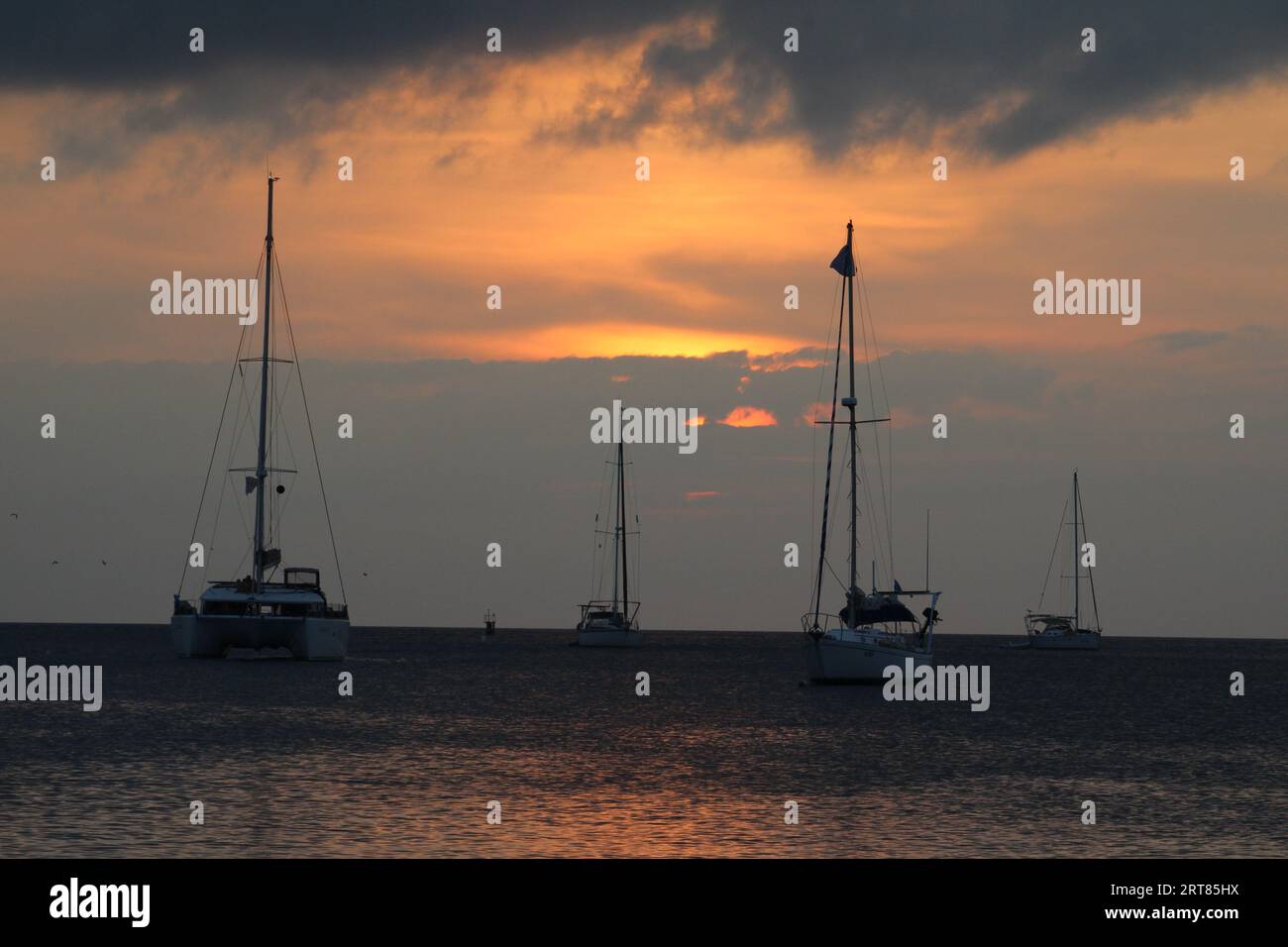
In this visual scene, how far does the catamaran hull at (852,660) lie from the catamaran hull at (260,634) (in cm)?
4606

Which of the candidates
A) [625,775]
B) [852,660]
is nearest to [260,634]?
[852,660]

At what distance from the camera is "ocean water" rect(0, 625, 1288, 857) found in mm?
34688

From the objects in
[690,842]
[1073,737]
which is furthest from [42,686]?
[690,842]

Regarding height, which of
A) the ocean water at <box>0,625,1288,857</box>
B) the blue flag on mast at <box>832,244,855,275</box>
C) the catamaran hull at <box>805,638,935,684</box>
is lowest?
the ocean water at <box>0,625,1288,857</box>

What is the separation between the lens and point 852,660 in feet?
268

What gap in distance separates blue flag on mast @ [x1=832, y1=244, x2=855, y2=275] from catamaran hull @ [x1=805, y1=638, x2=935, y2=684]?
21.0 meters

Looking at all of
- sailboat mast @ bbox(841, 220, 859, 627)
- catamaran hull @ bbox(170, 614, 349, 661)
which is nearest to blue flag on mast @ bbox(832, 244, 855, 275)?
sailboat mast @ bbox(841, 220, 859, 627)

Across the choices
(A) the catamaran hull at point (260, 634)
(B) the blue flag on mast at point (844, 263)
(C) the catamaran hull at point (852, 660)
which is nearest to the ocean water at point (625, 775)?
(C) the catamaran hull at point (852, 660)

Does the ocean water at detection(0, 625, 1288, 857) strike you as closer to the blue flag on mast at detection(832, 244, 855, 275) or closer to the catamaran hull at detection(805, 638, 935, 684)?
the catamaran hull at detection(805, 638, 935, 684)

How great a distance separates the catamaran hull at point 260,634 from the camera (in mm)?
111062

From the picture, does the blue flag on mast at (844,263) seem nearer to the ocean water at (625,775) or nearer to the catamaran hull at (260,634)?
the ocean water at (625,775)

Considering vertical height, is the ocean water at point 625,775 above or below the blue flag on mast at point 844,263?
below
